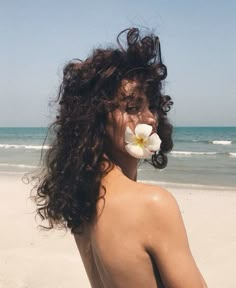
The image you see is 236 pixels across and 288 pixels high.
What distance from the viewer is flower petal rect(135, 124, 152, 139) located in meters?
A: 1.41

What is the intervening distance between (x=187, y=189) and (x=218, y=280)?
22.3 feet

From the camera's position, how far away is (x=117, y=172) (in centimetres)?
144

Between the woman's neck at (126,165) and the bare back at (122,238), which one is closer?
the bare back at (122,238)

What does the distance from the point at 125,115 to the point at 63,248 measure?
5081 millimetres

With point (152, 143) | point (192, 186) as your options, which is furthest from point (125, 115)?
point (192, 186)

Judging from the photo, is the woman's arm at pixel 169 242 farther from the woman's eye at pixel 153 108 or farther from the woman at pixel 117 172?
the woman's eye at pixel 153 108

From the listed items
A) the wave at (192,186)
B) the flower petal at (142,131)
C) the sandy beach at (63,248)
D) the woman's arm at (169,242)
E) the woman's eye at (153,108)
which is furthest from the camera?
the wave at (192,186)

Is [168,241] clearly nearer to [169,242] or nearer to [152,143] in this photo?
[169,242]

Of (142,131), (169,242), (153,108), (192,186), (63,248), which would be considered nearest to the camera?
(169,242)

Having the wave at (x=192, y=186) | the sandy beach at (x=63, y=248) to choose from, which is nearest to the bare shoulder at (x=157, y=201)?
the sandy beach at (x=63, y=248)

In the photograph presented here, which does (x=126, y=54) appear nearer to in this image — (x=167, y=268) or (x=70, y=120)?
(x=70, y=120)

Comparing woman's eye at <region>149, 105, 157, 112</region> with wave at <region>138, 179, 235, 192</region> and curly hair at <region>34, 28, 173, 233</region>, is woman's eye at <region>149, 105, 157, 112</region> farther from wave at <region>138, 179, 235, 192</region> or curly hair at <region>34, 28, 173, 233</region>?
wave at <region>138, 179, 235, 192</region>

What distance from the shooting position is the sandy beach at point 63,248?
5.16 m

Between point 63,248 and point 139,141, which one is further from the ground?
point 139,141
